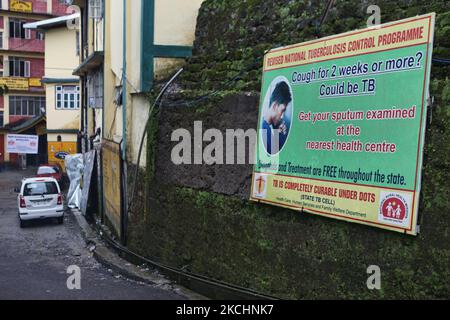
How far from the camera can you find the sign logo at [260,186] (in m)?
6.80

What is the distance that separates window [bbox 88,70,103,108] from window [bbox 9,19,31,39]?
28174mm

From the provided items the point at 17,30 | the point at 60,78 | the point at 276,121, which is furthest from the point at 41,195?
the point at 17,30

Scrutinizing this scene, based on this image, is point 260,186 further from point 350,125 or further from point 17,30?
point 17,30

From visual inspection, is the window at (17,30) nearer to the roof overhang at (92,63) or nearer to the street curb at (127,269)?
the roof overhang at (92,63)

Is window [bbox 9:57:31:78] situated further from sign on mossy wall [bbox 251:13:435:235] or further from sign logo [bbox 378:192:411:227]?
sign logo [bbox 378:192:411:227]

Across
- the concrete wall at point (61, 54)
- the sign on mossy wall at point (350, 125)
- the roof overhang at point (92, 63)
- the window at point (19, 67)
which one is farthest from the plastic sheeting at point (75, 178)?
the window at point (19, 67)

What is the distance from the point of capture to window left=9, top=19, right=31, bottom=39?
148ft

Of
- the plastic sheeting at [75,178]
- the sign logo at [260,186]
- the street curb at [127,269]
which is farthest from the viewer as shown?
the plastic sheeting at [75,178]

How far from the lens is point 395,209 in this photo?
491 cm

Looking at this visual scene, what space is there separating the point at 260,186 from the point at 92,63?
517 inches

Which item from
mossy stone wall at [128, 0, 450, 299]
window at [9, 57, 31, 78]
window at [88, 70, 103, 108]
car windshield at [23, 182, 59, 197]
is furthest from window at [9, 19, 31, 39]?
mossy stone wall at [128, 0, 450, 299]

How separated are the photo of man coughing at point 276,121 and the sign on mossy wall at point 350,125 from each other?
0.04 ft

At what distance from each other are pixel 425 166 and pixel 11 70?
46.1 m
